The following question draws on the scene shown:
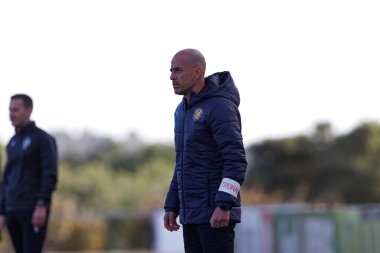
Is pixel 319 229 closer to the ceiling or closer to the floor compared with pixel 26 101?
closer to the floor

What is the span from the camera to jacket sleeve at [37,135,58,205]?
1012cm

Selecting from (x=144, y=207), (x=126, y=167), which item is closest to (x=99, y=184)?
(x=144, y=207)

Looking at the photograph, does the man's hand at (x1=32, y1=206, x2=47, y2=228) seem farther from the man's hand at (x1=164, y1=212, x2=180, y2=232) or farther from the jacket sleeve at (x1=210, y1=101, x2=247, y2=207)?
the jacket sleeve at (x1=210, y1=101, x2=247, y2=207)

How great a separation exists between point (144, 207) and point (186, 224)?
3441 cm

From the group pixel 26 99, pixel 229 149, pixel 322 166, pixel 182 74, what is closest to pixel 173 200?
pixel 229 149

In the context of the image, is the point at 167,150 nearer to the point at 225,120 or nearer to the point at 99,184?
the point at 99,184

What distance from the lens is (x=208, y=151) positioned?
7.38 metres

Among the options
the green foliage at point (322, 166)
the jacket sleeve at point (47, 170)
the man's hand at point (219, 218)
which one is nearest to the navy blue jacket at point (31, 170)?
the jacket sleeve at point (47, 170)

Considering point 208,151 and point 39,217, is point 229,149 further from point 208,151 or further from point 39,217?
point 39,217

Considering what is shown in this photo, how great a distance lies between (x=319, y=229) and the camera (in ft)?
72.0

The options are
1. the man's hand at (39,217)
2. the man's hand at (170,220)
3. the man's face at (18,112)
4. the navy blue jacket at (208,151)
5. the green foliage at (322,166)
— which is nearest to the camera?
the navy blue jacket at (208,151)

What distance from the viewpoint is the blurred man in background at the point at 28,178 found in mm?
10125

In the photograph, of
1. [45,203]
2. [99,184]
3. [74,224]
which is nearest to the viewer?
[45,203]

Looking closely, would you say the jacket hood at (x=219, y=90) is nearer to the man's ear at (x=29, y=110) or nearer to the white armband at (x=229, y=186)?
the white armband at (x=229, y=186)
